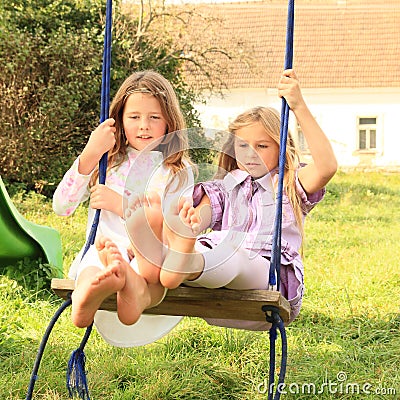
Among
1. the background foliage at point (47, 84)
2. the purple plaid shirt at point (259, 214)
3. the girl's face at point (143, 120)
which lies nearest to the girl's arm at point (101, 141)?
the girl's face at point (143, 120)

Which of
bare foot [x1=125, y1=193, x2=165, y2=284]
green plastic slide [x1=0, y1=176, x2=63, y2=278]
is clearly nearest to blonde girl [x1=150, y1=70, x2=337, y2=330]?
bare foot [x1=125, y1=193, x2=165, y2=284]

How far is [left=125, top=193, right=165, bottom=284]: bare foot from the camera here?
7.38 feet

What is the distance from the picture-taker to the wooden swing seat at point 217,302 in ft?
7.51

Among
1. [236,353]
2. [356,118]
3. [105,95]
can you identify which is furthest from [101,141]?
[356,118]

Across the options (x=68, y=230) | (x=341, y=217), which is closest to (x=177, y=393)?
(x=68, y=230)

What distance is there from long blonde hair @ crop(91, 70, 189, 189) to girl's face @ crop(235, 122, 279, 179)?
20 centimetres

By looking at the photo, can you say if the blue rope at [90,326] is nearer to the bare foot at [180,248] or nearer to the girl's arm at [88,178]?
the girl's arm at [88,178]

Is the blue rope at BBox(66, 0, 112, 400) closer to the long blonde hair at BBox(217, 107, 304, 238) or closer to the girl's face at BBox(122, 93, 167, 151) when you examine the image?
the girl's face at BBox(122, 93, 167, 151)

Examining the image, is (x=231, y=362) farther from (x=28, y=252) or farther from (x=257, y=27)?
(x=257, y=27)

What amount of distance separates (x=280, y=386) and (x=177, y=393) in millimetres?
759

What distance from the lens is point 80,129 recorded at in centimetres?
887

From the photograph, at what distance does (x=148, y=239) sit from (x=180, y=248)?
0.12m

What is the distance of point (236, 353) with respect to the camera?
3.43 meters

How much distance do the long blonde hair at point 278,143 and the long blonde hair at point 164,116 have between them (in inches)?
6.5
